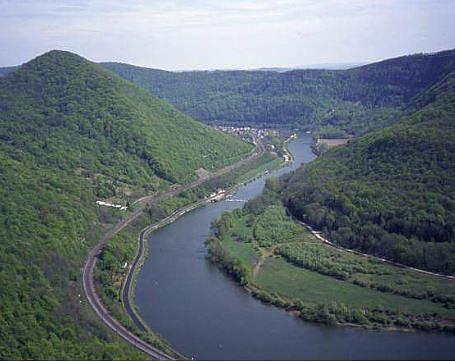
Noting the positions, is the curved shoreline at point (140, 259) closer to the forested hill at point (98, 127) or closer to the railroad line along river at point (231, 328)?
the railroad line along river at point (231, 328)

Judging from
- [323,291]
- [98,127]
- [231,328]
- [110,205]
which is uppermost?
[98,127]

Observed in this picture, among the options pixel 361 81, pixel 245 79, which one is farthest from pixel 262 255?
pixel 245 79

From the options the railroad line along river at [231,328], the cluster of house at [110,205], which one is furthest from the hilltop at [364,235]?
the cluster of house at [110,205]

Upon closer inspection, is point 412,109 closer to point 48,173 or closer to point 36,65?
point 48,173

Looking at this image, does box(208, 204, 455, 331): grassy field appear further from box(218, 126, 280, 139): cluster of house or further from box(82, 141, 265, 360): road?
box(218, 126, 280, 139): cluster of house

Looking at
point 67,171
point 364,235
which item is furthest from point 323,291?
point 67,171

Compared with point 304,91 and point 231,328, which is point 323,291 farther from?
point 304,91
